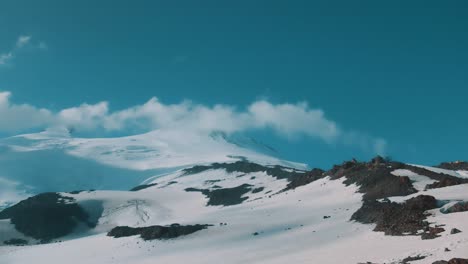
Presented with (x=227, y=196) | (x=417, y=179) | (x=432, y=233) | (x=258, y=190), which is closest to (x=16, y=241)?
(x=227, y=196)

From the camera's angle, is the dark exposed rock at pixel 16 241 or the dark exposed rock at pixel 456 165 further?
the dark exposed rock at pixel 16 241

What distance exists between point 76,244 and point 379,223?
35953 millimetres

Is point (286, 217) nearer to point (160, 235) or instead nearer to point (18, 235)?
point (160, 235)

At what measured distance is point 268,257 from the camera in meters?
34.8

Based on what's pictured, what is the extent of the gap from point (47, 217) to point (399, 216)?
78245 millimetres

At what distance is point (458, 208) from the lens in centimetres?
3447

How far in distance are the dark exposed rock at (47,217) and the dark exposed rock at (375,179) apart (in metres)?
49.9

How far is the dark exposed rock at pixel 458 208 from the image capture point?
34.3 metres

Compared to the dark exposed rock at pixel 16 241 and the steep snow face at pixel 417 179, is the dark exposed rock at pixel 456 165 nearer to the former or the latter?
the steep snow face at pixel 417 179

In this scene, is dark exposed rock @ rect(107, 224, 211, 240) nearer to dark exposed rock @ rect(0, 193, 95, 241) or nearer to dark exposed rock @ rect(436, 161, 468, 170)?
dark exposed rock @ rect(0, 193, 95, 241)

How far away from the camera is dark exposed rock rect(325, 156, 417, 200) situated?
2112 inches

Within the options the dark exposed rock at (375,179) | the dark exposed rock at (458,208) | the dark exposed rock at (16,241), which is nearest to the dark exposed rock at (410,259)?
the dark exposed rock at (458,208)

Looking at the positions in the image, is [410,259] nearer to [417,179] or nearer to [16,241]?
[417,179]

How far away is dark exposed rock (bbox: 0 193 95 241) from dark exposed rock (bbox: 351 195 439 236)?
6587 cm
